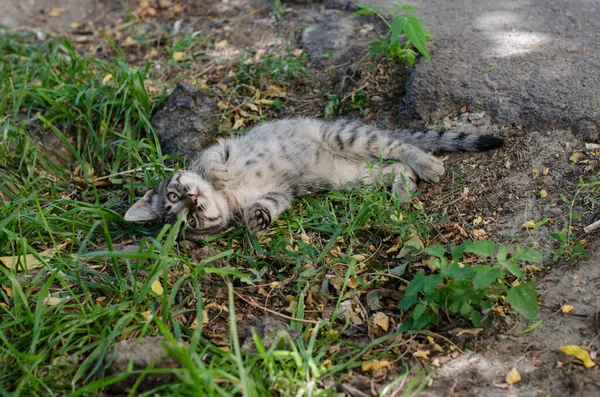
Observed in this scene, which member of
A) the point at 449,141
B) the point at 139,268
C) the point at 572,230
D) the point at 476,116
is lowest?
the point at 139,268

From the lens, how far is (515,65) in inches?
196

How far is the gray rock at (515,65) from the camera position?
4578 millimetres

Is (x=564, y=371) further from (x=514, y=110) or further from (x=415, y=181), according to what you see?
(x=514, y=110)

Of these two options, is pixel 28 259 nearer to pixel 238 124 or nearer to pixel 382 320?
pixel 238 124

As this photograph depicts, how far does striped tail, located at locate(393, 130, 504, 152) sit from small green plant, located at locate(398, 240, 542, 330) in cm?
145

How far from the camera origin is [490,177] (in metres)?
4.45

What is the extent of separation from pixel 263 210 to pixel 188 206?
0.59 m

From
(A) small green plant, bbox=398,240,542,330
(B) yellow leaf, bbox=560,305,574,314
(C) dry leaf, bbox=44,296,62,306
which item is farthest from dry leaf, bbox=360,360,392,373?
(C) dry leaf, bbox=44,296,62,306

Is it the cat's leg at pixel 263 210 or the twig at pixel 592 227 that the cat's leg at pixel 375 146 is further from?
the twig at pixel 592 227

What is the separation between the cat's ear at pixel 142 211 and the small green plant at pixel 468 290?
208 centimetres

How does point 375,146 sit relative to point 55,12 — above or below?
below

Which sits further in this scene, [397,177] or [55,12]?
[55,12]

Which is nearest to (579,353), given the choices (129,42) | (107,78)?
(107,78)

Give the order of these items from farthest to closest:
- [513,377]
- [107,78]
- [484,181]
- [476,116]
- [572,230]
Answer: [107,78]
[476,116]
[484,181]
[572,230]
[513,377]
